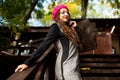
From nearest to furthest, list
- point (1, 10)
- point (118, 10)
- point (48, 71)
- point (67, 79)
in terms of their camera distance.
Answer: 1. point (67, 79)
2. point (48, 71)
3. point (1, 10)
4. point (118, 10)

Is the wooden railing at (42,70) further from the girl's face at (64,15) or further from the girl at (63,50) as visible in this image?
the girl's face at (64,15)

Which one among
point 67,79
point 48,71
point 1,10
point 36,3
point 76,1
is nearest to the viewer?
point 67,79

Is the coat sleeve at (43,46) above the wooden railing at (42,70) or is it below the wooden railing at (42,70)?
above

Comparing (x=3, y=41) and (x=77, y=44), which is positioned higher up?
(x=77, y=44)

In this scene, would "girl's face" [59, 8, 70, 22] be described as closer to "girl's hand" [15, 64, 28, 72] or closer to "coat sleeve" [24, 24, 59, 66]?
"coat sleeve" [24, 24, 59, 66]

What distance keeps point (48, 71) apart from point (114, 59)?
796cm

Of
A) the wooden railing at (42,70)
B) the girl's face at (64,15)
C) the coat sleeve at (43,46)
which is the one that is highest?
the girl's face at (64,15)

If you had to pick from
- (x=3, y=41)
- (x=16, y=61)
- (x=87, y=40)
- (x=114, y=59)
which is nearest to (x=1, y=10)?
(x=3, y=41)

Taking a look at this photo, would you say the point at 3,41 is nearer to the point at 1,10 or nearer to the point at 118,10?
the point at 1,10

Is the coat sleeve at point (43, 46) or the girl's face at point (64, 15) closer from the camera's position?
the coat sleeve at point (43, 46)

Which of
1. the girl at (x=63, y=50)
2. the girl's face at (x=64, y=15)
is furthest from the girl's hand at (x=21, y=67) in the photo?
the girl's face at (x=64, y=15)

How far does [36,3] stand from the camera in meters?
18.5

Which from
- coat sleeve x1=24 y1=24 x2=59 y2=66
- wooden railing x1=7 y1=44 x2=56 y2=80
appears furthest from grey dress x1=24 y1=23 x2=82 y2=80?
wooden railing x1=7 y1=44 x2=56 y2=80

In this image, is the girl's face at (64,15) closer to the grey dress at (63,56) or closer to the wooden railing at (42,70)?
the grey dress at (63,56)
